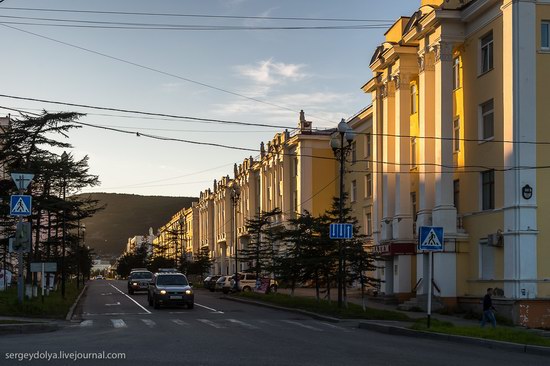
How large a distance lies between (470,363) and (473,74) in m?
22.7

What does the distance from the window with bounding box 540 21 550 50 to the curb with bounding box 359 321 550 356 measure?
14925mm

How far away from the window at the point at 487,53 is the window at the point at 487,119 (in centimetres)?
162

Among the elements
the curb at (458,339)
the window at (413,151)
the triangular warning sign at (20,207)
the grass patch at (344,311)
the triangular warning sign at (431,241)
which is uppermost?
the window at (413,151)

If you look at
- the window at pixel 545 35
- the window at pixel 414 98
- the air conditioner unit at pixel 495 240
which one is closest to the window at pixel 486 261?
the air conditioner unit at pixel 495 240

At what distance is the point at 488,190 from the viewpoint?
34188 millimetres

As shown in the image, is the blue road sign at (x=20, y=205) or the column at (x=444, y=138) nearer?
A: the blue road sign at (x=20, y=205)

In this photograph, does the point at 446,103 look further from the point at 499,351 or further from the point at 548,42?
the point at 499,351

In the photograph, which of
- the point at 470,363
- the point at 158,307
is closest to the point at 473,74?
the point at 158,307

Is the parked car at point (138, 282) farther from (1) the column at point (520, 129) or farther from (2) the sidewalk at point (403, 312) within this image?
(1) the column at point (520, 129)

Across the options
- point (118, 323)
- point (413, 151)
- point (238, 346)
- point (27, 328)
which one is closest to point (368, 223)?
point (413, 151)

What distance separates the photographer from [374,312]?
29.8 meters

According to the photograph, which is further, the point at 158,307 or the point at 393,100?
the point at 393,100

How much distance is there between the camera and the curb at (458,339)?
17309 mm

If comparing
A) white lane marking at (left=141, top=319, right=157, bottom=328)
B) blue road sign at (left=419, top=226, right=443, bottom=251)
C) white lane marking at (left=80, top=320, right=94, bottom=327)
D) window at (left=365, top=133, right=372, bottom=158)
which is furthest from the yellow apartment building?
white lane marking at (left=80, top=320, right=94, bottom=327)
